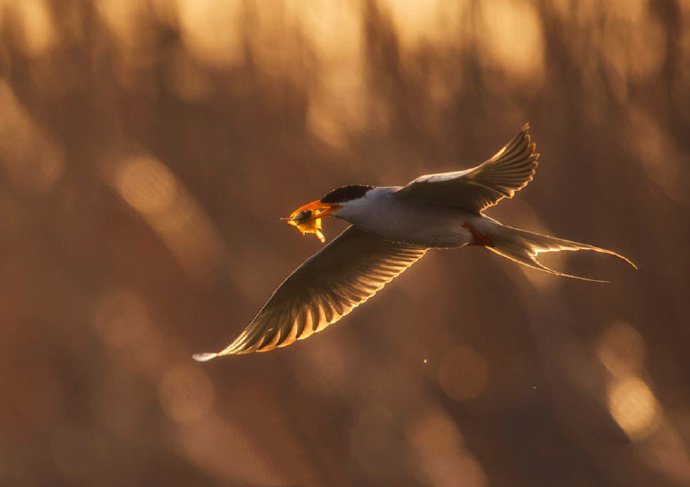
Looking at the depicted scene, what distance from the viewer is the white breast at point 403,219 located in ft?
10.2

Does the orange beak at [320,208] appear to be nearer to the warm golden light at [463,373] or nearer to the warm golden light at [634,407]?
the warm golden light at [463,373]

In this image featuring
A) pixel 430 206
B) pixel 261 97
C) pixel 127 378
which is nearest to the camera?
pixel 430 206

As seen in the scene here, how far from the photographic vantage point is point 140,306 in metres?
7.62

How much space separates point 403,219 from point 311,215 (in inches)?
10.3

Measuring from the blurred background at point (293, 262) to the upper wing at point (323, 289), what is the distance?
374 centimetres

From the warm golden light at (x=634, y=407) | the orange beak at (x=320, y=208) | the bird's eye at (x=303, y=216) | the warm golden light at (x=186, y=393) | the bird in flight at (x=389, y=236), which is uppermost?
the warm golden light at (x=186, y=393)

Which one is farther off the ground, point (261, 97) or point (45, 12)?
point (45, 12)

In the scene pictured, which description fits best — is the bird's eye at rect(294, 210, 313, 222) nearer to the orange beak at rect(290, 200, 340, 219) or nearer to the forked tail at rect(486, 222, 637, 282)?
the orange beak at rect(290, 200, 340, 219)

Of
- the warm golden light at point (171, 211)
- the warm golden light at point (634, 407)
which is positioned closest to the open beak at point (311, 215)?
the warm golden light at point (171, 211)

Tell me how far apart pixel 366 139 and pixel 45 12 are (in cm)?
220

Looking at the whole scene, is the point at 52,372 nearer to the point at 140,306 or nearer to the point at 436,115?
the point at 140,306

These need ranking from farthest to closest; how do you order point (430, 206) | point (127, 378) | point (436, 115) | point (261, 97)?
1. point (436, 115)
2. point (261, 97)
3. point (127, 378)
4. point (430, 206)

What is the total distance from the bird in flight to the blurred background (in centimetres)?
374

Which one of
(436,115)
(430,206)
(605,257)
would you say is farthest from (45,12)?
(430,206)
